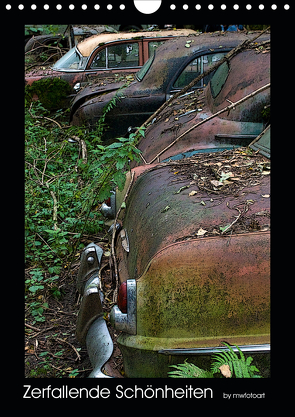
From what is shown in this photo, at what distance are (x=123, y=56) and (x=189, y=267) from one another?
6767mm

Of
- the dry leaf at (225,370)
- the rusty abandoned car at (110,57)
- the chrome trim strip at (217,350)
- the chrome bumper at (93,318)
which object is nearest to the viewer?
the dry leaf at (225,370)

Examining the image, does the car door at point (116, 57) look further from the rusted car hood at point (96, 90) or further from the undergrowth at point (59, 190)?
the undergrowth at point (59, 190)

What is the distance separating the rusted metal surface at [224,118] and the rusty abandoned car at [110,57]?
383 centimetres

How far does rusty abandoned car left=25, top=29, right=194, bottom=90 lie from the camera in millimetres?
7949

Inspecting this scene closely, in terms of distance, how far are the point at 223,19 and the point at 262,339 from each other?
1352mm

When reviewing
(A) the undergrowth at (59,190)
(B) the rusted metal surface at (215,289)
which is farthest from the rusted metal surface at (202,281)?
(A) the undergrowth at (59,190)

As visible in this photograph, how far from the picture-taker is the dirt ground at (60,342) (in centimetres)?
306

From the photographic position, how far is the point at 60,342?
3430 millimetres

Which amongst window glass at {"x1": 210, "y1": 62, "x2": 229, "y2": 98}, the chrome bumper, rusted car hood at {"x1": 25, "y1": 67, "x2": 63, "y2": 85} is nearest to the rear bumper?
the chrome bumper

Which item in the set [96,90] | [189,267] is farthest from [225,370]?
[96,90]

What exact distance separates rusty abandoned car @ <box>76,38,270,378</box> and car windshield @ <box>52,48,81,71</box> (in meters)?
5.99

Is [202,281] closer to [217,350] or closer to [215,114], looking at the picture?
[217,350]
